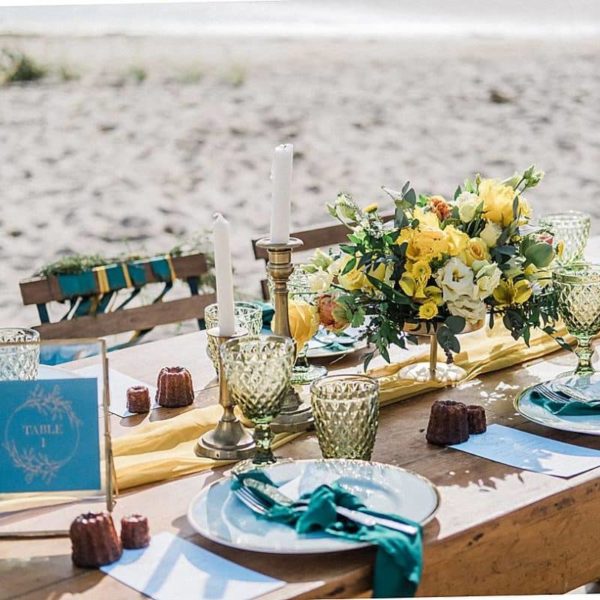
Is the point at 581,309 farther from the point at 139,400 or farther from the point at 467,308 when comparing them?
the point at 139,400

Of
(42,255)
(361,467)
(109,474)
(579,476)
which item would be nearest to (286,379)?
(361,467)

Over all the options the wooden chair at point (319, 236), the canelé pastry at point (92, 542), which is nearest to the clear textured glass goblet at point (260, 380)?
the canelé pastry at point (92, 542)

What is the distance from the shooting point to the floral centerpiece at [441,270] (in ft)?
5.49

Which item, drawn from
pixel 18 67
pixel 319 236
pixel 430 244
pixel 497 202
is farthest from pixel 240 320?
pixel 18 67

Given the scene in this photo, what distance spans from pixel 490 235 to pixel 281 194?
37cm

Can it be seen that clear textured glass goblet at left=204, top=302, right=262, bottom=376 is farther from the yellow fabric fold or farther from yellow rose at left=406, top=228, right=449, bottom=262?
yellow rose at left=406, top=228, right=449, bottom=262

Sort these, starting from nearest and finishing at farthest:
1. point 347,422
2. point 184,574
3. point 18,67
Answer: point 184,574 → point 347,422 → point 18,67

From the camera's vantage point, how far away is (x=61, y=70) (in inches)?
263

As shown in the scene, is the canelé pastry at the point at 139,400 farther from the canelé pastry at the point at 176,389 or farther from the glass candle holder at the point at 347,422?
the glass candle holder at the point at 347,422

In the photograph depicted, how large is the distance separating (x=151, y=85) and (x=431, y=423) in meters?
5.54

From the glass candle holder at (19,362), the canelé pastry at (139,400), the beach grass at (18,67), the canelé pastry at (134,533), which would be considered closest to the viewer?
the canelé pastry at (134,533)

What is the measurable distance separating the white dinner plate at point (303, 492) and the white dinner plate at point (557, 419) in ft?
1.03

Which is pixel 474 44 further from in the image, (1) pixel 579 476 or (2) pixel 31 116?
(1) pixel 579 476

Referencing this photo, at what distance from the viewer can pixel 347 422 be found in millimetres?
1440
